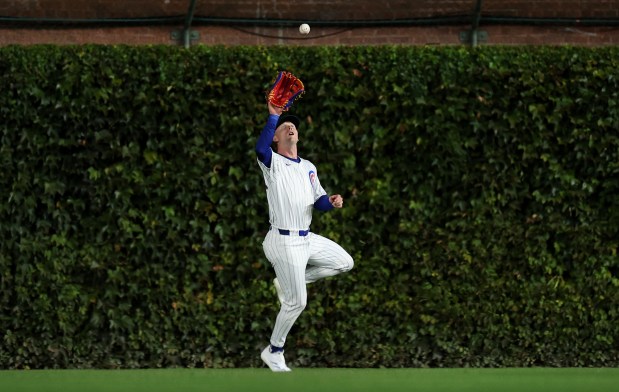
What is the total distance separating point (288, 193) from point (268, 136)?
58cm

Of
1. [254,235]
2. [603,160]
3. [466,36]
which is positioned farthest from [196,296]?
[466,36]

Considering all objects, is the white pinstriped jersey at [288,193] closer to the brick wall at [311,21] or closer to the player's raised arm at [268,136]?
the player's raised arm at [268,136]

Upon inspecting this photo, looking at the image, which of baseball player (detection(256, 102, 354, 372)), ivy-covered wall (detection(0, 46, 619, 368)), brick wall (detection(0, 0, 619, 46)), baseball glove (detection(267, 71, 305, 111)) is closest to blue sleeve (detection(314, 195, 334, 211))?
baseball player (detection(256, 102, 354, 372))

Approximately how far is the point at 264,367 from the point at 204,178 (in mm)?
1613

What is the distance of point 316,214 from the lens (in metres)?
10.7

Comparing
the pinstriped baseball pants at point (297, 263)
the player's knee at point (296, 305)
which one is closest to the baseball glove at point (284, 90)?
the pinstriped baseball pants at point (297, 263)

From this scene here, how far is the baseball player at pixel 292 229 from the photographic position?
909 cm

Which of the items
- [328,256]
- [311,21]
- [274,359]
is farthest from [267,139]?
[311,21]

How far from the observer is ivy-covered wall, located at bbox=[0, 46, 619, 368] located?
35.2 feet

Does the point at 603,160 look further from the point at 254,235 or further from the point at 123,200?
the point at 123,200

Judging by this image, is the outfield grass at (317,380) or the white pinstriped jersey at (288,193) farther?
the outfield grass at (317,380)

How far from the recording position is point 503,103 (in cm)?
1078

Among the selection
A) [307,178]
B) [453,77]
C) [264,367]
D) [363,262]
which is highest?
[453,77]

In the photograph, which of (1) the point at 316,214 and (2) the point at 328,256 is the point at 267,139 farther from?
(1) the point at 316,214
